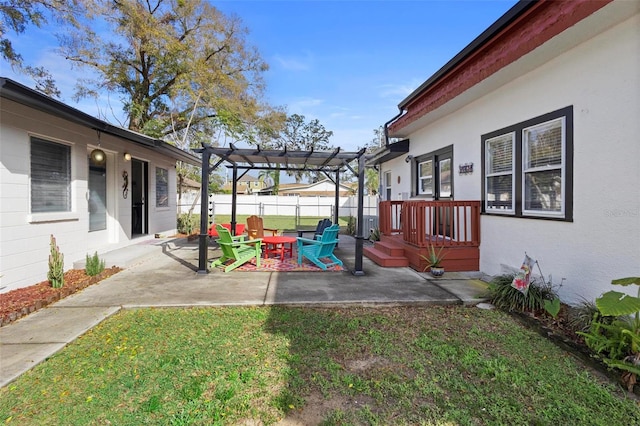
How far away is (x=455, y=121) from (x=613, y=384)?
5.27m

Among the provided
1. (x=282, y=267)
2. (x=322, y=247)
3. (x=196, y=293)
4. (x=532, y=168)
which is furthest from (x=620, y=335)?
(x=282, y=267)

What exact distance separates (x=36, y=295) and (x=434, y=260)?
611 cm

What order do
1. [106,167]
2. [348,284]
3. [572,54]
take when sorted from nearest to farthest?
[572,54]
[348,284]
[106,167]

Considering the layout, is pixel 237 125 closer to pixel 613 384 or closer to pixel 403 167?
pixel 403 167

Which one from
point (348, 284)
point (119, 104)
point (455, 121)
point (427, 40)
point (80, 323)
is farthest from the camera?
point (119, 104)

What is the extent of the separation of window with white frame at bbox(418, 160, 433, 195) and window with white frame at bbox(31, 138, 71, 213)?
7562 mm

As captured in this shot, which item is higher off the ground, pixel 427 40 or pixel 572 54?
pixel 427 40

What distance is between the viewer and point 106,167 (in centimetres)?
729

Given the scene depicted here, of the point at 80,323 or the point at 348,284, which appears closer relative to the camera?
the point at 80,323

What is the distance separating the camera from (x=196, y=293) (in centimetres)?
464

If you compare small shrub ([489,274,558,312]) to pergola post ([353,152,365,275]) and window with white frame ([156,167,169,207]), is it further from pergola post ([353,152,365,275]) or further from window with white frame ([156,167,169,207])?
window with white frame ([156,167,169,207])

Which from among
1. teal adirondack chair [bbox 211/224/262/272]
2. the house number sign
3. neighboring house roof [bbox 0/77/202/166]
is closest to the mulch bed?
teal adirondack chair [bbox 211/224/262/272]

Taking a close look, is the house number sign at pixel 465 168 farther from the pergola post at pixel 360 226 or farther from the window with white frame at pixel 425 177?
the pergola post at pixel 360 226

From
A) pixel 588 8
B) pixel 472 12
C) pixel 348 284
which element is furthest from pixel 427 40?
pixel 348 284
